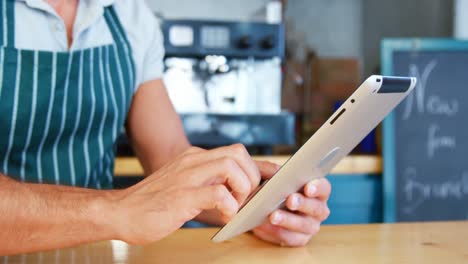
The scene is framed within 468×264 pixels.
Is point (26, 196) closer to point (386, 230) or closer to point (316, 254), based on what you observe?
point (316, 254)

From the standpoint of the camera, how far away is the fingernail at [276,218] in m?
0.77

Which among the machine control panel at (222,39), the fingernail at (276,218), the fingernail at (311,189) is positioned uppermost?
the machine control panel at (222,39)

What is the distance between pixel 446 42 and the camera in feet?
5.77

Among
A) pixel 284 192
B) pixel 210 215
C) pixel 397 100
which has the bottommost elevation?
pixel 210 215

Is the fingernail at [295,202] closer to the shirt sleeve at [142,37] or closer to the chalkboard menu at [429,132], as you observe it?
the shirt sleeve at [142,37]

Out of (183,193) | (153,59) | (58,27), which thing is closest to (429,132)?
(153,59)

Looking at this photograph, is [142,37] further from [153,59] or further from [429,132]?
[429,132]

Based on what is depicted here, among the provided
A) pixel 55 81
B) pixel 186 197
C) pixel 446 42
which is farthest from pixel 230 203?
pixel 446 42

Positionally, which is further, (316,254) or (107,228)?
(316,254)

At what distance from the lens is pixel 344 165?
170 centimetres

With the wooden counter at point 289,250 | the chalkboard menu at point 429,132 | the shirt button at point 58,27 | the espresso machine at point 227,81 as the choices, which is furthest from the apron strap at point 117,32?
the chalkboard menu at point 429,132

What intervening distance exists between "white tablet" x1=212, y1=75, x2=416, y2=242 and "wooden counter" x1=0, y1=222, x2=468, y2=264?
0.04 metres

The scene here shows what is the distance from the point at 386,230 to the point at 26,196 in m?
0.54

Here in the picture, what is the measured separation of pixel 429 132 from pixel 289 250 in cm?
112
